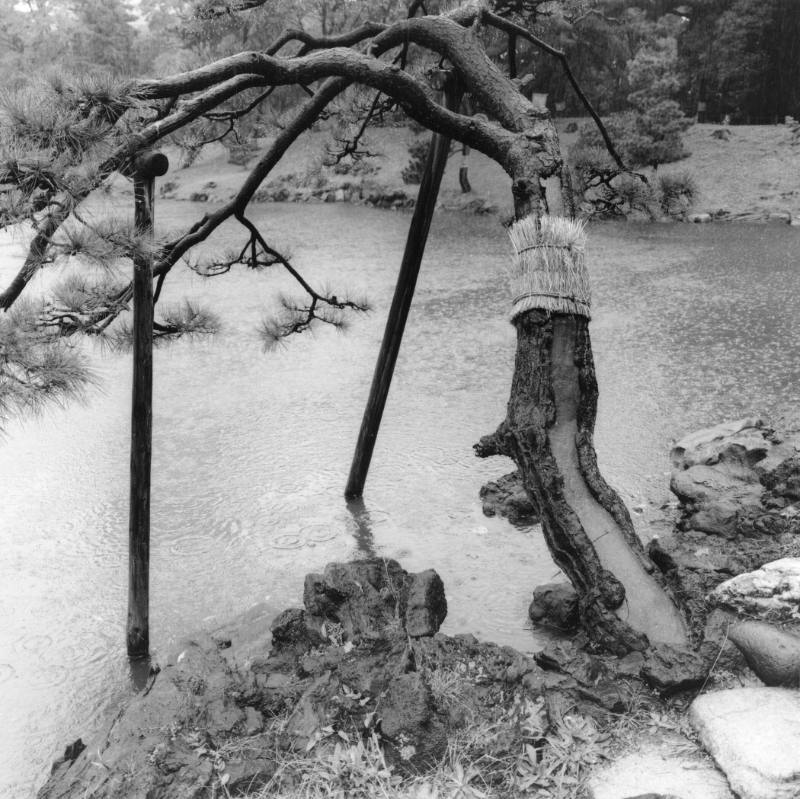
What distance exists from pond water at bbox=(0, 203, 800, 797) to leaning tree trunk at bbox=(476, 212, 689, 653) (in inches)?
34.3

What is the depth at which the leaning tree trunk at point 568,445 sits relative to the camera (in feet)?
8.50

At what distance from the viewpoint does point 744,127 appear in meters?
18.8

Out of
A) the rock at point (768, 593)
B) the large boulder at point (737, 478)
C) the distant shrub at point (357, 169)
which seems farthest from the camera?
the distant shrub at point (357, 169)

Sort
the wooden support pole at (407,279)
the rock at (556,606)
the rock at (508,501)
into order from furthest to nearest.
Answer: the rock at (508,501) < the wooden support pole at (407,279) < the rock at (556,606)

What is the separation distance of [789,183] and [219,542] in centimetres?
1532

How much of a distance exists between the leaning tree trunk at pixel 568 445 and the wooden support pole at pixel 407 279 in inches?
52.7

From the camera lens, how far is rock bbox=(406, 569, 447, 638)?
2.90 m

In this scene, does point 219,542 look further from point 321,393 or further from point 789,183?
point 789,183

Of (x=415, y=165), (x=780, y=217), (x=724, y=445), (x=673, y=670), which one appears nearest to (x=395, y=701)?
(x=673, y=670)

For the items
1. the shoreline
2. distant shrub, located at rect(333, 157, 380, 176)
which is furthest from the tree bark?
distant shrub, located at rect(333, 157, 380, 176)

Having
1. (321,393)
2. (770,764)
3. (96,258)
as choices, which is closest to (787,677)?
(770,764)

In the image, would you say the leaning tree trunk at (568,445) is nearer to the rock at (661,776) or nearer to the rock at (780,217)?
the rock at (661,776)

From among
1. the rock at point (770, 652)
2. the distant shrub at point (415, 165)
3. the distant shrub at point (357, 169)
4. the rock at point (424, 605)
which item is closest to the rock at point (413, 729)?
the rock at point (424, 605)

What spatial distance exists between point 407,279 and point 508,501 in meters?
1.40
